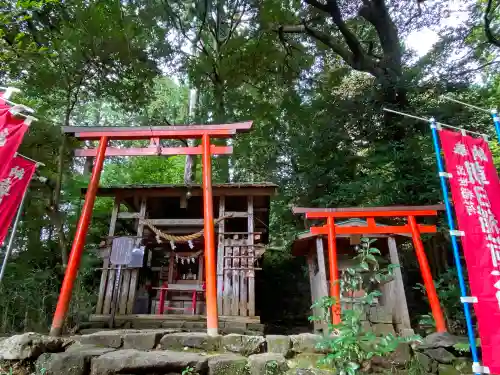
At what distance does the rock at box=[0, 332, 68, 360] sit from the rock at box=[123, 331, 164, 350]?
1.12 m

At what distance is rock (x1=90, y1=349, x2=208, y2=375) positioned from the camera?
4859 millimetres

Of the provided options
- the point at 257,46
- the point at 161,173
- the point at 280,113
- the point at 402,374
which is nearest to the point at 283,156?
the point at 280,113

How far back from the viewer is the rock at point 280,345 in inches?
224

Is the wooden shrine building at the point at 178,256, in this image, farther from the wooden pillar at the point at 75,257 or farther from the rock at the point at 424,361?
the rock at the point at 424,361

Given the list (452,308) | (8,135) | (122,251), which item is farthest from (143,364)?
(452,308)

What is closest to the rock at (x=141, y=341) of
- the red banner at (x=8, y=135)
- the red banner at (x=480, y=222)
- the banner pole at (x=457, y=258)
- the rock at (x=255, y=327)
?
the red banner at (x=8, y=135)

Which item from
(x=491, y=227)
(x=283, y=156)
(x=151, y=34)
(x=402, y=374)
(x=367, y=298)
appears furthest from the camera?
(x=283, y=156)

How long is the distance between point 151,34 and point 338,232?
11.3 m

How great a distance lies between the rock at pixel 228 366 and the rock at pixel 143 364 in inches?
4.0

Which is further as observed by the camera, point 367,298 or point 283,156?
point 283,156

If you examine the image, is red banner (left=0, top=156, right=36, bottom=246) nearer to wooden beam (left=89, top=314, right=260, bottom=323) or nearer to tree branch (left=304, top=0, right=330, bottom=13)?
wooden beam (left=89, top=314, right=260, bottom=323)

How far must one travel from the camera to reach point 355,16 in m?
15.9

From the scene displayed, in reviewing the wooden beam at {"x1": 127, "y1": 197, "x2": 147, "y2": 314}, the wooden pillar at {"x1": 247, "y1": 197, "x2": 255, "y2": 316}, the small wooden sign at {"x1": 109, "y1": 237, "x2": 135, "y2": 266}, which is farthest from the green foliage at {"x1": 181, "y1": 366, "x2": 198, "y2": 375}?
the wooden beam at {"x1": 127, "y1": 197, "x2": 147, "y2": 314}

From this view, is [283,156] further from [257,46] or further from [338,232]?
[338,232]
